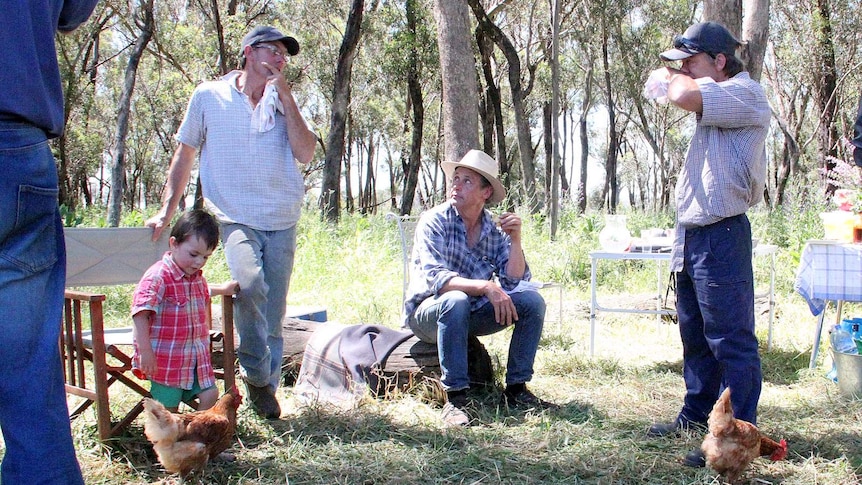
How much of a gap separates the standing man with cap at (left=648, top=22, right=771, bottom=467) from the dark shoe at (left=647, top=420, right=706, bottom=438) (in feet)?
1.19

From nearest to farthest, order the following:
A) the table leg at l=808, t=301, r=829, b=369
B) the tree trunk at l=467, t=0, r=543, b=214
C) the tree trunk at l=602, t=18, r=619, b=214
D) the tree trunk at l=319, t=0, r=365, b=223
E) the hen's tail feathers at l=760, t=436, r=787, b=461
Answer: the hen's tail feathers at l=760, t=436, r=787, b=461
the table leg at l=808, t=301, r=829, b=369
the tree trunk at l=319, t=0, r=365, b=223
the tree trunk at l=467, t=0, r=543, b=214
the tree trunk at l=602, t=18, r=619, b=214

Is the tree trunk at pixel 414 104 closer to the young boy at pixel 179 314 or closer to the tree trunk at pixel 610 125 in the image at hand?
the tree trunk at pixel 610 125

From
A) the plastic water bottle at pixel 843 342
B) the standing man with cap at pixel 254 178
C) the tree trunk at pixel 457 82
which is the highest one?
the tree trunk at pixel 457 82

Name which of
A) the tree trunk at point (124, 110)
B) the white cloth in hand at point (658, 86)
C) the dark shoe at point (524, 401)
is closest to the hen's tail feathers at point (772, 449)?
the dark shoe at point (524, 401)

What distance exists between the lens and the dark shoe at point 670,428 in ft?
11.3

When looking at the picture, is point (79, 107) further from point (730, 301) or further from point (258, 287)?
point (730, 301)

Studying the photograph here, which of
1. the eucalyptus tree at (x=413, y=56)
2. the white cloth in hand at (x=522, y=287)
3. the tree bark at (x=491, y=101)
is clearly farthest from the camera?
the eucalyptus tree at (x=413, y=56)

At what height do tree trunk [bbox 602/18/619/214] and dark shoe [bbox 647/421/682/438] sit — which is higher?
tree trunk [bbox 602/18/619/214]

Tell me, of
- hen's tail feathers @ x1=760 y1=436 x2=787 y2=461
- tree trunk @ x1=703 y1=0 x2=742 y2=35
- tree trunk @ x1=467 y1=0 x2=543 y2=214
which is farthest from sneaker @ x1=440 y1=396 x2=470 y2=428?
tree trunk @ x1=467 y1=0 x2=543 y2=214

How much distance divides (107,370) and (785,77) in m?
22.2

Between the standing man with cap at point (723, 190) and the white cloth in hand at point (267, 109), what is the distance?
180 centimetres

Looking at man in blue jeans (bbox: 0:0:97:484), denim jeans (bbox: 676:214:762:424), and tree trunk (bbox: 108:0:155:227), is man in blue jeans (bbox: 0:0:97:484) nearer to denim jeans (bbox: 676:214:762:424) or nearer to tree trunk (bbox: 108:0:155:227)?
denim jeans (bbox: 676:214:762:424)

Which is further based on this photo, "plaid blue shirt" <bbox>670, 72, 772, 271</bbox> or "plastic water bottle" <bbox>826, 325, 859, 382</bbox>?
"plastic water bottle" <bbox>826, 325, 859, 382</bbox>

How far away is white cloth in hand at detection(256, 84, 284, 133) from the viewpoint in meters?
3.59
